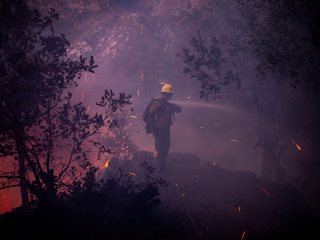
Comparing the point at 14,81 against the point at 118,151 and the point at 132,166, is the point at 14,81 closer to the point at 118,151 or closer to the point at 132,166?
the point at 132,166

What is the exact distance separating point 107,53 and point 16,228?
2001cm

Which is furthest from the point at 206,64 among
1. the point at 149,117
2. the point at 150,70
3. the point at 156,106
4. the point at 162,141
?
the point at 150,70

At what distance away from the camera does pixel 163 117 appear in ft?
45.8

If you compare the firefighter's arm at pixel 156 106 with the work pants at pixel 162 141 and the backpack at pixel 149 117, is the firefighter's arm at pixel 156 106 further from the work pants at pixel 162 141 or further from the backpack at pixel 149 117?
the work pants at pixel 162 141

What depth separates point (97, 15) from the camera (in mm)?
25750

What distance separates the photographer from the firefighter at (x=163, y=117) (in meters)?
13.8

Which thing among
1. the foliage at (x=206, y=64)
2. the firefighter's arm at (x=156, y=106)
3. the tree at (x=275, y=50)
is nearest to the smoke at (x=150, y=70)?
the tree at (x=275, y=50)

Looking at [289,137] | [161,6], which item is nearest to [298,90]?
[289,137]

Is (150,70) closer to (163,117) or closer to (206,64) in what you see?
(163,117)

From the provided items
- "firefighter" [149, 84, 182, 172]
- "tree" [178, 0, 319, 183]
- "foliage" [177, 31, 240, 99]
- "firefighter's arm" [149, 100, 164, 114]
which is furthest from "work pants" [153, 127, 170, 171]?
"foliage" [177, 31, 240, 99]

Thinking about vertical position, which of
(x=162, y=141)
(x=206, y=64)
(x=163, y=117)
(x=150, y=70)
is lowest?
(x=162, y=141)

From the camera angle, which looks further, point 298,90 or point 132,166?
point 298,90

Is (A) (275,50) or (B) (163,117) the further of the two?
(B) (163,117)

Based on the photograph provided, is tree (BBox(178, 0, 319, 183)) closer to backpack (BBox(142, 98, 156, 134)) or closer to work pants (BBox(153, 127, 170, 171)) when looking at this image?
backpack (BBox(142, 98, 156, 134))
